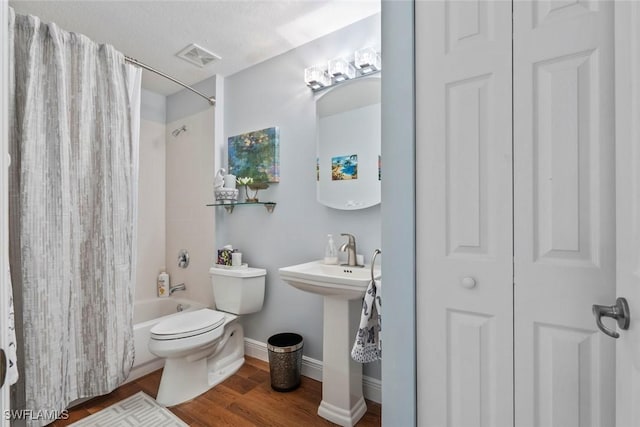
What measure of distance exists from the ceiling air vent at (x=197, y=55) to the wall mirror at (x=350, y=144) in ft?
3.13

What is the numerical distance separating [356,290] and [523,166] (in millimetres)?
879

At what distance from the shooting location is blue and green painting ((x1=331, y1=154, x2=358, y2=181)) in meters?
1.91

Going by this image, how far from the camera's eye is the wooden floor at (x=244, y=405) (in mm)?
1631

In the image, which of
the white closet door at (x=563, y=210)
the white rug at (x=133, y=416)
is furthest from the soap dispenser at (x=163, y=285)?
the white closet door at (x=563, y=210)

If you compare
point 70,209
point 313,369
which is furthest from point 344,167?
point 70,209

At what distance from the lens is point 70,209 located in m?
1.57

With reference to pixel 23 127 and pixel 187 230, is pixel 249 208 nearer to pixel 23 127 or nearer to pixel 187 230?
pixel 187 230

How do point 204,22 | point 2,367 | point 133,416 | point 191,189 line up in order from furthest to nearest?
1. point 191,189
2. point 204,22
3. point 133,416
4. point 2,367

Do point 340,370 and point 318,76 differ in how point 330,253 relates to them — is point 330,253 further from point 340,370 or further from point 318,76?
point 318,76

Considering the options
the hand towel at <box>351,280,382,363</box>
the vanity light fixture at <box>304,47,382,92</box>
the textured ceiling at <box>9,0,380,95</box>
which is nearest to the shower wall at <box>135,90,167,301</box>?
the textured ceiling at <box>9,0,380,95</box>

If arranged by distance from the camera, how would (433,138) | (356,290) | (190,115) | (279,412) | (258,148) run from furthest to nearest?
(190,115) → (258,148) → (279,412) → (356,290) → (433,138)

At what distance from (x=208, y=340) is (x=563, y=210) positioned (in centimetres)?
190

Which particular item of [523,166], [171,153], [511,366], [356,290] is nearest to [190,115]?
[171,153]

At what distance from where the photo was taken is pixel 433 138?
0.94m
